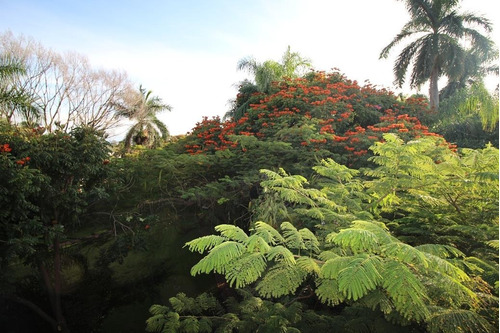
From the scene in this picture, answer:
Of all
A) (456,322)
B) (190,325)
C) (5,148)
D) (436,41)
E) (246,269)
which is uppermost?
(436,41)

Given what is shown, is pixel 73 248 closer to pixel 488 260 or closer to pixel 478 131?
pixel 488 260

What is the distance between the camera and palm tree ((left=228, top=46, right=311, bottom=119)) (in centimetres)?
1048

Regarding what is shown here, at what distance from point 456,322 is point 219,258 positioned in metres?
1.56

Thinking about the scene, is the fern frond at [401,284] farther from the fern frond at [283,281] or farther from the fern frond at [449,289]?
the fern frond at [283,281]

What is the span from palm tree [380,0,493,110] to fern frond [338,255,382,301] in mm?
13639

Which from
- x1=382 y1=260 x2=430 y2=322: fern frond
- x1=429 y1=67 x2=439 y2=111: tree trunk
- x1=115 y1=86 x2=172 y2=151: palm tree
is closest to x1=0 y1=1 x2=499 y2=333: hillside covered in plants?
x1=382 y1=260 x2=430 y2=322: fern frond

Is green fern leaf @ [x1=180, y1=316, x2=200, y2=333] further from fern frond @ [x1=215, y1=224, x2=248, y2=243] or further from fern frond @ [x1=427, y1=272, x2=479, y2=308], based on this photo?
fern frond @ [x1=427, y1=272, x2=479, y2=308]

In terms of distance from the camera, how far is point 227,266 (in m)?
1.72

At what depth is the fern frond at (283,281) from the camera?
1.91 meters

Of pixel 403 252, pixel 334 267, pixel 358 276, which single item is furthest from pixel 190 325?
pixel 403 252

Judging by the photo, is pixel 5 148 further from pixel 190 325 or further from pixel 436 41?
pixel 436 41

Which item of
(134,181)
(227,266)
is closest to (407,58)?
(134,181)

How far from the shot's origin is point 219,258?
1.68 meters

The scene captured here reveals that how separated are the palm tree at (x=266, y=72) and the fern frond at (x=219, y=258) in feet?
30.1
